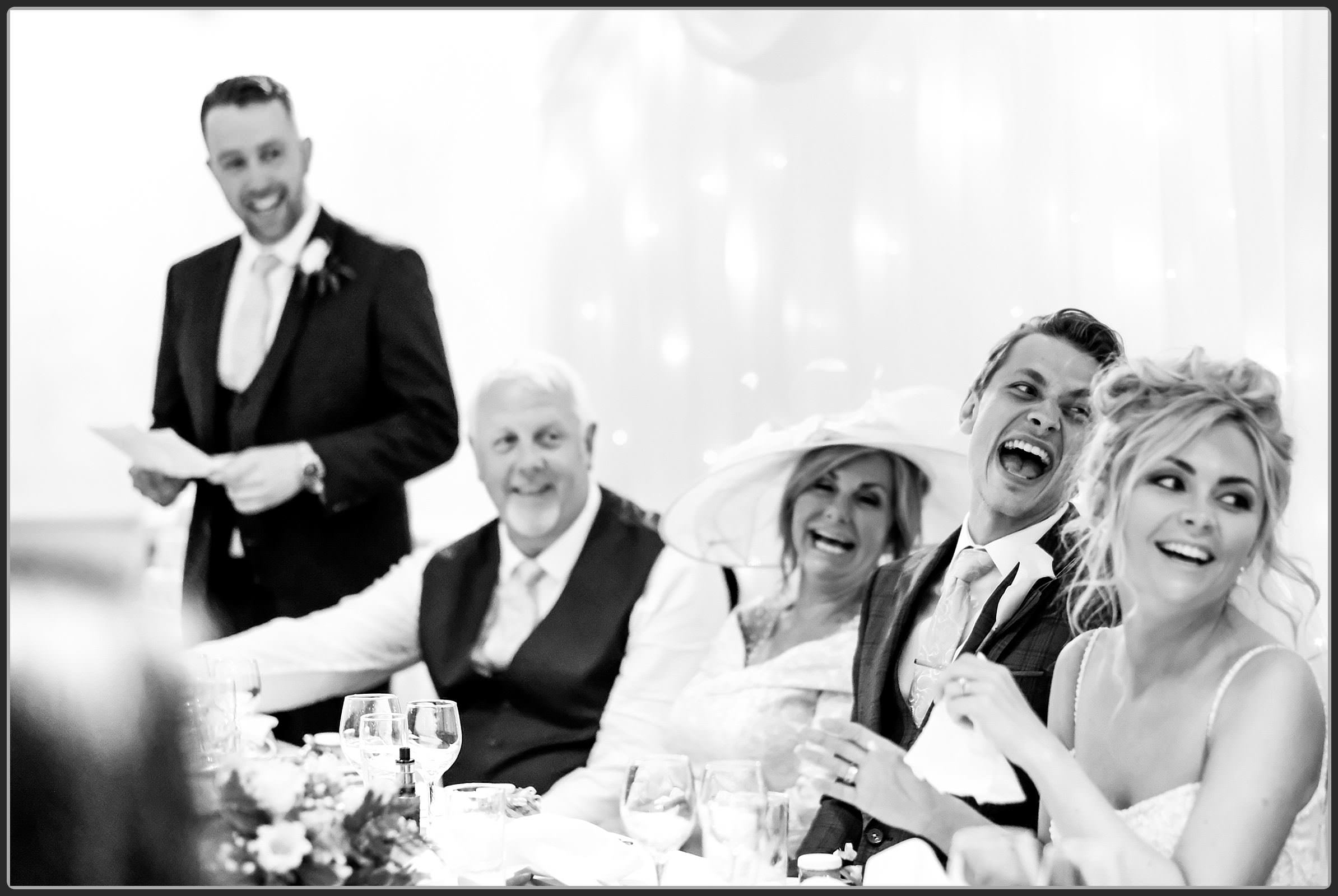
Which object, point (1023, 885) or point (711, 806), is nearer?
point (1023, 885)

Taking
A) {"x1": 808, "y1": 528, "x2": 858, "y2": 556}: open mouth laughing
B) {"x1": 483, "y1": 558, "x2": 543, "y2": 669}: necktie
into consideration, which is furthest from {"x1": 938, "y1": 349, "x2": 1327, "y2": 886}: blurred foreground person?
{"x1": 483, "y1": 558, "x2": 543, "y2": 669}: necktie

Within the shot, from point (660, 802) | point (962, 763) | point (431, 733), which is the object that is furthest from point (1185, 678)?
point (431, 733)

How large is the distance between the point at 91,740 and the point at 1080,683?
1.18 metres

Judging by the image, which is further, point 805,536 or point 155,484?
point 155,484

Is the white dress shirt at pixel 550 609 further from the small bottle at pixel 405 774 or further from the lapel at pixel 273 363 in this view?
the small bottle at pixel 405 774

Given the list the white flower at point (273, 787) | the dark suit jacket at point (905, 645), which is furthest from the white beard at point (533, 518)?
the white flower at point (273, 787)

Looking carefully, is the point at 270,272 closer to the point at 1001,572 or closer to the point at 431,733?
the point at 431,733

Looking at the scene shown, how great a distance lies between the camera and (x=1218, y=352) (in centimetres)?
260

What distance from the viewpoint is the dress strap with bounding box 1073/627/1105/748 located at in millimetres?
1651

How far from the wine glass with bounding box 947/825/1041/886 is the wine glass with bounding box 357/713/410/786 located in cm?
82

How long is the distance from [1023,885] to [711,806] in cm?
35

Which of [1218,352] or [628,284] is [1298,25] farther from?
[628,284]

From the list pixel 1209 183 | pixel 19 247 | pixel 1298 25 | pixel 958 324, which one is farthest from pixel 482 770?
pixel 1298 25

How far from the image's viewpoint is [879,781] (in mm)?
1600
